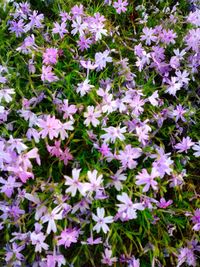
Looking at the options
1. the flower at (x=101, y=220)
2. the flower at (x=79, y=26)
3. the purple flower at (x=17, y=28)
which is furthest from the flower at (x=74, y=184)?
the purple flower at (x=17, y=28)

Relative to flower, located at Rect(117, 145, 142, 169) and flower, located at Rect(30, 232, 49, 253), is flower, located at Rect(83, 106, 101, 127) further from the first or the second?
flower, located at Rect(30, 232, 49, 253)

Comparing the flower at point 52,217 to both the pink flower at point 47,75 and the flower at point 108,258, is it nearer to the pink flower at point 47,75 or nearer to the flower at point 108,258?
the flower at point 108,258

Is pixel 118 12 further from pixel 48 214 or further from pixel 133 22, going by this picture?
pixel 48 214

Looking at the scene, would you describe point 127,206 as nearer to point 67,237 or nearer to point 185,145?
point 67,237

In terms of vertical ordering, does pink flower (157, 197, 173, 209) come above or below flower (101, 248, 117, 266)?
above

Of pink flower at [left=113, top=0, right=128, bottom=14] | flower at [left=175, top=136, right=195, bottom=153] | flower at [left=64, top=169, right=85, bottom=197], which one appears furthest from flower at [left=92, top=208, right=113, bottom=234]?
pink flower at [left=113, top=0, right=128, bottom=14]

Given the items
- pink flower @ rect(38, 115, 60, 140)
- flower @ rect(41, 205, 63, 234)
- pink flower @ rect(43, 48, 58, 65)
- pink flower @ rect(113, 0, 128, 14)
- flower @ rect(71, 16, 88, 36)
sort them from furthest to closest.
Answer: pink flower @ rect(113, 0, 128, 14) → flower @ rect(71, 16, 88, 36) → pink flower @ rect(43, 48, 58, 65) → pink flower @ rect(38, 115, 60, 140) → flower @ rect(41, 205, 63, 234)

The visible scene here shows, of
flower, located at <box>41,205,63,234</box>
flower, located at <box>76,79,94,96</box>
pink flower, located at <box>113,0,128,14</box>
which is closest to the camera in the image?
flower, located at <box>41,205,63,234</box>

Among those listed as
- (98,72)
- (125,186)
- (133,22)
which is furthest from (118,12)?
(125,186)
